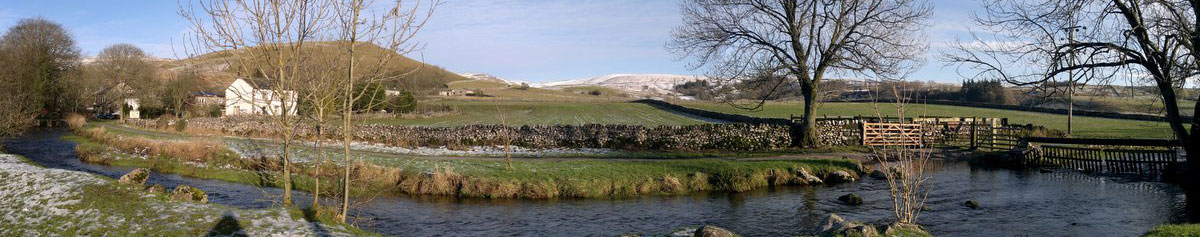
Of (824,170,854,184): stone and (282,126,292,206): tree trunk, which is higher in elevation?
(282,126,292,206): tree trunk

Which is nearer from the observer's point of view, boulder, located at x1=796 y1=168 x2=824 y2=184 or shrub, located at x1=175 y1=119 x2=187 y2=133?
boulder, located at x1=796 y1=168 x2=824 y2=184

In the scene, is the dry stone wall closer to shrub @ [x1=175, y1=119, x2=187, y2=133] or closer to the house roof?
shrub @ [x1=175, y1=119, x2=187, y2=133]

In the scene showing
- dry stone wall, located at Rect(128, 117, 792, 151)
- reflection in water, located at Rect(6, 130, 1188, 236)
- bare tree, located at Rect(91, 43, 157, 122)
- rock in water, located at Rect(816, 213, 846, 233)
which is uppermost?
bare tree, located at Rect(91, 43, 157, 122)

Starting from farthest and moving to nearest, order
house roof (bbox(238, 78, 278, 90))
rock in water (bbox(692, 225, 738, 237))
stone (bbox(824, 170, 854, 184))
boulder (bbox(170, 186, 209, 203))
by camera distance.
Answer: stone (bbox(824, 170, 854, 184)), boulder (bbox(170, 186, 209, 203)), rock in water (bbox(692, 225, 738, 237)), house roof (bbox(238, 78, 278, 90))

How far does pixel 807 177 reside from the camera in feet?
75.6

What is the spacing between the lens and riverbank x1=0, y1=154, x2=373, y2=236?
35.8ft

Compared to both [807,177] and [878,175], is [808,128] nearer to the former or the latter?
[878,175]

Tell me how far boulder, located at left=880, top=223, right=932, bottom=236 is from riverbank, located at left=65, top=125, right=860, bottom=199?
415 inches

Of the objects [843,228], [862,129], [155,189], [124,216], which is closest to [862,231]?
[843,228]

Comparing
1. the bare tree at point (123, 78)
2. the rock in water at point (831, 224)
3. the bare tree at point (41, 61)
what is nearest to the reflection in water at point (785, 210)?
the rock in water at point (831, 224)

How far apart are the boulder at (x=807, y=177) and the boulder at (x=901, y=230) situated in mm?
12602

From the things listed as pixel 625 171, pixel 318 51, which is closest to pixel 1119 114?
pixel 625 171

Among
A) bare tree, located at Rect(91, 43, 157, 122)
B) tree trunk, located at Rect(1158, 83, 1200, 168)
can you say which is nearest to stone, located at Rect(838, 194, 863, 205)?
tree trunk, located at Rect(1158, 83, 1200, 168)

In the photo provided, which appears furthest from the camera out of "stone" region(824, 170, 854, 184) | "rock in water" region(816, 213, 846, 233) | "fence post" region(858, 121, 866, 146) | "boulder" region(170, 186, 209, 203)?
"fence post" region(858, 121, 866, 146)
